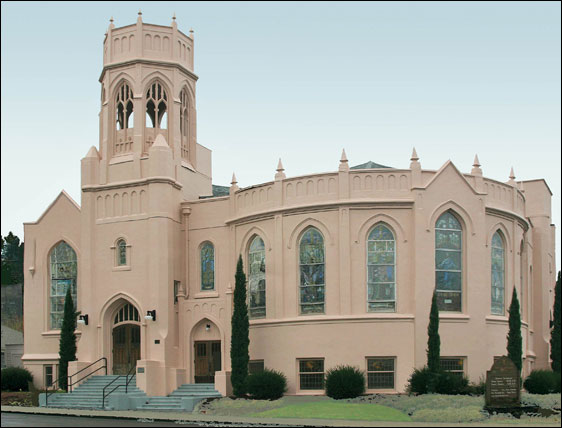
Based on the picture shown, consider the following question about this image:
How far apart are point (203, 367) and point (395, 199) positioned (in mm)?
11306

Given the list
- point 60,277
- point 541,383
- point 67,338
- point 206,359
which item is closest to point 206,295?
point 206,359

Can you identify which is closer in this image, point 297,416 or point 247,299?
point 297,416

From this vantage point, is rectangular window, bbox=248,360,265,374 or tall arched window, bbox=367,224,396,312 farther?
rectangular window, bbox=248,360,265,374

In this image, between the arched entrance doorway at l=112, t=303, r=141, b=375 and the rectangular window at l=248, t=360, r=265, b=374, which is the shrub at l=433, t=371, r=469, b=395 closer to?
the rectangular window at l=248, t=360, r=265, b=374

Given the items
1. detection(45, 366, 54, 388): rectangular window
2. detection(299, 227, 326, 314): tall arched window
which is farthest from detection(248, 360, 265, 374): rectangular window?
detection(45, 366, 54, 388): rectangular window

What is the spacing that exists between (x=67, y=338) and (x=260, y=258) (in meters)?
9.68

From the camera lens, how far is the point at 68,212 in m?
46.4

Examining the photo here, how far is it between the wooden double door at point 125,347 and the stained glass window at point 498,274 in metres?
15.6

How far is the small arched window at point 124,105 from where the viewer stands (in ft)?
145

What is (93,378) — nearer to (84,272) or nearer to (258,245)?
(84,272)

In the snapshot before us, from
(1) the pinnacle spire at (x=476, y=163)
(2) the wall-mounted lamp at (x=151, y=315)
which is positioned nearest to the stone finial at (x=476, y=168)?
(1) the pinnacle spire at (x=476, y=163)

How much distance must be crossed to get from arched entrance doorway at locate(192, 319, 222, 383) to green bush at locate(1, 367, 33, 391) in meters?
9.35

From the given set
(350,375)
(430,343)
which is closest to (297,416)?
(350,375)

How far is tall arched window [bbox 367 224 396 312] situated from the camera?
125 ft
